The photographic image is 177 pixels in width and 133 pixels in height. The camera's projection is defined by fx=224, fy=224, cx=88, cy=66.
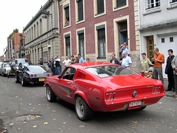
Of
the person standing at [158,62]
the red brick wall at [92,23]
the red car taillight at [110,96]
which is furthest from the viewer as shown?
the red brick wall at [92,23]

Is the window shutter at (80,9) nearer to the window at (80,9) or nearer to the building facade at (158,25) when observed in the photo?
the window at (80,9)

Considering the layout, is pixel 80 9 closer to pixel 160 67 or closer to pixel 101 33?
pixel 101 33

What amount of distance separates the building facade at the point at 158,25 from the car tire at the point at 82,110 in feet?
25.9

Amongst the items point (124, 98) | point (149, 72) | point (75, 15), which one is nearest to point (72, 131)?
point (124, 98)

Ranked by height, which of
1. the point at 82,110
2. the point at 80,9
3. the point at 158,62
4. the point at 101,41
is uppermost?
the point at 80,9

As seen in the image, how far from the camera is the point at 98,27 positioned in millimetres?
17766

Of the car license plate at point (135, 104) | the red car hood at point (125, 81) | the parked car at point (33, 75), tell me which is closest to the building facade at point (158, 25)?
the parked car at point (33, 75)

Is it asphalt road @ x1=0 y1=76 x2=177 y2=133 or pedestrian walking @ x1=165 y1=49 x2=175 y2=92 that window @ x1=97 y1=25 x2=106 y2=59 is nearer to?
pedestrian walking @ x1=165 y1=49 x2=175 y2=92

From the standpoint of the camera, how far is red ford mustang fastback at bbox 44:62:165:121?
16.4 feet

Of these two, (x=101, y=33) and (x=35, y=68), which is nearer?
(x=35, y=68)

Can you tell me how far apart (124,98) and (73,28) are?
57.0 ft

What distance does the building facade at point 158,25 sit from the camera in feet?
39.0

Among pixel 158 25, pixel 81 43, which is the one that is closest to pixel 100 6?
pixel 81 43

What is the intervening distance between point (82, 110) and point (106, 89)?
1.24 meters
